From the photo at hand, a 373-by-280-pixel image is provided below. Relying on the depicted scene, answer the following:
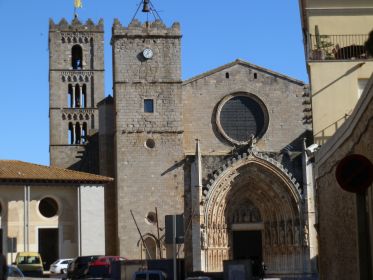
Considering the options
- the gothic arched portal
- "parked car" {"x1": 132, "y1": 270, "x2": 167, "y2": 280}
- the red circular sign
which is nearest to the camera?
the red circular sign

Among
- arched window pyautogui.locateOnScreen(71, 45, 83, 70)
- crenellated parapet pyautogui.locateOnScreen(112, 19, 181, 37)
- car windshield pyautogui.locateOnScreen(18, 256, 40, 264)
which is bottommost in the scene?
car windshield pyautogui.locateOnScreen(18, 256, 40, 264)

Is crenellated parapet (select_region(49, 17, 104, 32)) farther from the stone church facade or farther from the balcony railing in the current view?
the balcony railing

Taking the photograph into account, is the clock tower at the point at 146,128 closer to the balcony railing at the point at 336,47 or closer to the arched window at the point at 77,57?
the balcony railing at the point at 336,47

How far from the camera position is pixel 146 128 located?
141 feet

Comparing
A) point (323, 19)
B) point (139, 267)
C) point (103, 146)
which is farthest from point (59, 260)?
point (323, 19)

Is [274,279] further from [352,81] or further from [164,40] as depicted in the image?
[352,81]

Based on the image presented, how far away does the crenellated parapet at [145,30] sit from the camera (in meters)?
44.2

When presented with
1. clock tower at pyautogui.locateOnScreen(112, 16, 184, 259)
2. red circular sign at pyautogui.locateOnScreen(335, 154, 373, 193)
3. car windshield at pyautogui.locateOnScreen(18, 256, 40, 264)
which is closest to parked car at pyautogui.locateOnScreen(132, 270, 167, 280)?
car windshield at pyautogui.locateOnScreen(18, 256, 40, 264)

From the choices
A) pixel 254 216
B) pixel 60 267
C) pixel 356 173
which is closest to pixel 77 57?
pixel 254 216

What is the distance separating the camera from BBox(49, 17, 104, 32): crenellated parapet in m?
64.8

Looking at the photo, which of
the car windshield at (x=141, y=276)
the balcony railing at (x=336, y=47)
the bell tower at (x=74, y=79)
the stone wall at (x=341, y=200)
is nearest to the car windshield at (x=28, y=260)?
the car windshield at (x=141, y=276)

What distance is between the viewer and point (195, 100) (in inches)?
1721

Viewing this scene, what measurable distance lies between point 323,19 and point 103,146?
74.0 ft

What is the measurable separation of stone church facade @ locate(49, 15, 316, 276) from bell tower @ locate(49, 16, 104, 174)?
57.3 ft
